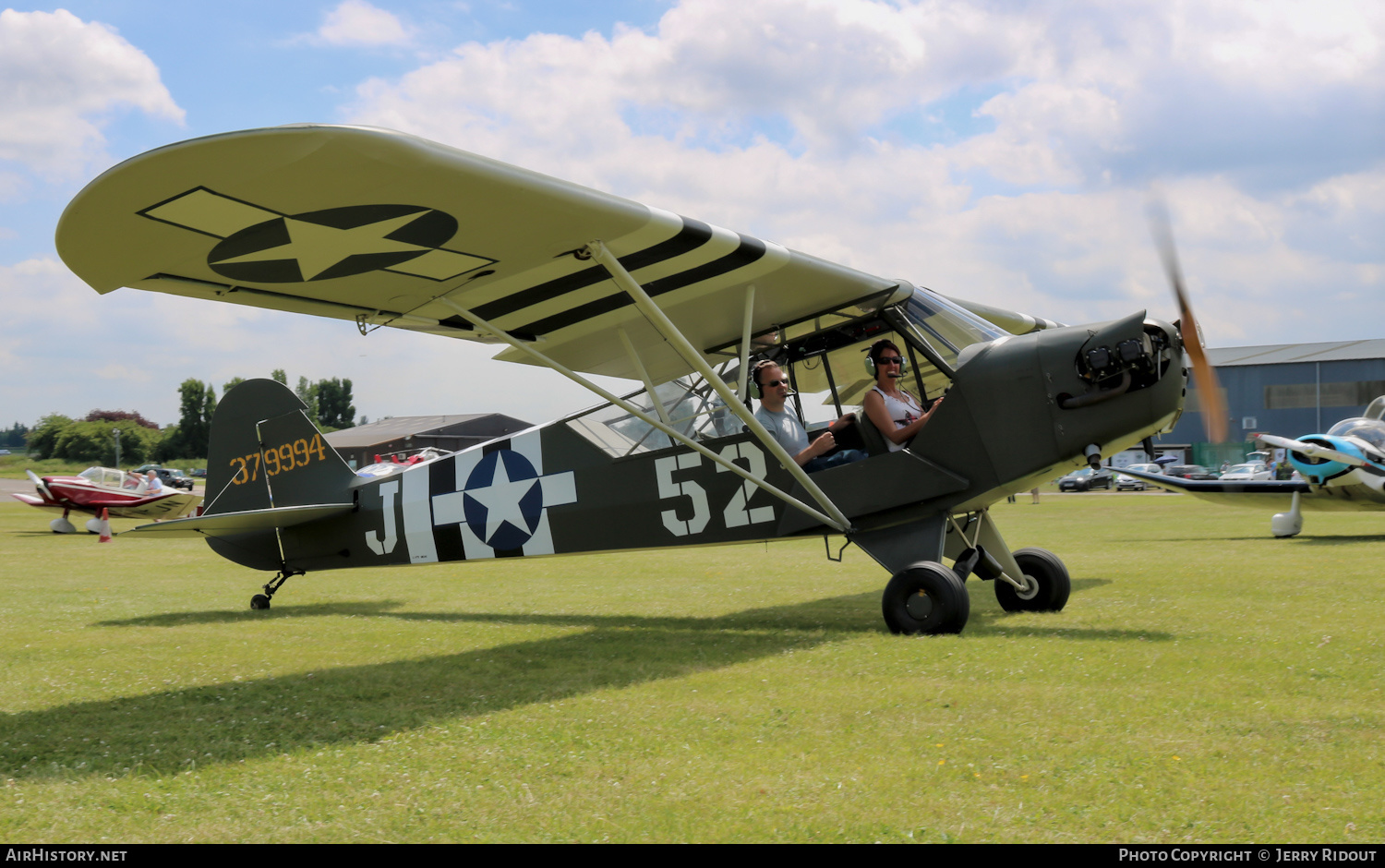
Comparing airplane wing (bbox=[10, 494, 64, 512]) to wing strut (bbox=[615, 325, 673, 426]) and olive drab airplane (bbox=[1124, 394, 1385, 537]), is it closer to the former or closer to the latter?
wing strut (bbox=[615, 325, 673, 426])

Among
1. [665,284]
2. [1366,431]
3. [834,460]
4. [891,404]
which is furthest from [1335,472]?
[665,284]

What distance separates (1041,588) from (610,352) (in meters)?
3.91

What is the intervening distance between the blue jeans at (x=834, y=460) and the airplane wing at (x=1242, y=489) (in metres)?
10.6

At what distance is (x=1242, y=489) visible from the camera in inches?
706

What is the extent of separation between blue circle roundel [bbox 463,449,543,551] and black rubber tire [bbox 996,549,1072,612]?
3.82 metres

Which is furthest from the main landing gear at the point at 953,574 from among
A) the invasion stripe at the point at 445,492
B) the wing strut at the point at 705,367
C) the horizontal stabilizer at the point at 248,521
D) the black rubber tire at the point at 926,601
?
the horizontal stabilizer at the point at 248,521

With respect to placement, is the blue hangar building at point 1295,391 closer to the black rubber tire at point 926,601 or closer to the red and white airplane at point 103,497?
the red and white airplane at point 103,497

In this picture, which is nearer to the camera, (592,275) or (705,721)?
(705,721)

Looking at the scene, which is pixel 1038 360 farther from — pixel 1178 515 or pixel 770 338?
pixel 1178 515

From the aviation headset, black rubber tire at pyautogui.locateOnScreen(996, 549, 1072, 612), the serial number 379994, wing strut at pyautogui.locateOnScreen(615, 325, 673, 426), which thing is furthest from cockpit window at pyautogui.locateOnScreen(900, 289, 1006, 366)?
the serial number 379994

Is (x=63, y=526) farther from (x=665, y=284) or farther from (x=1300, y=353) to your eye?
(x=1300, y=353)

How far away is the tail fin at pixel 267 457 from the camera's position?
9188 mm
